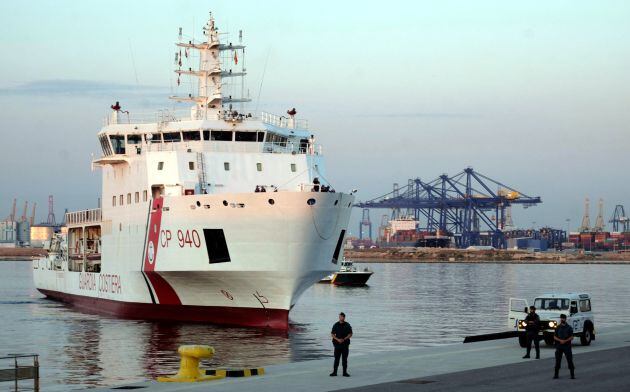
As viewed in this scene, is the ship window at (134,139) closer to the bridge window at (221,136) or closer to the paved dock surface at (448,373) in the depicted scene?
the bridge window at (221,136)

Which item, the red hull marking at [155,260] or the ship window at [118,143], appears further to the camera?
the ship window at [118,143]

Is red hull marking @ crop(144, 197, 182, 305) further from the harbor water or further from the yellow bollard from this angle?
the yellow bollard

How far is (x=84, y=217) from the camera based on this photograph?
197 feet

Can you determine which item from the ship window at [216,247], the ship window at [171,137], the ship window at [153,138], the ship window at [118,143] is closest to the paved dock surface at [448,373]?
the ship window at [216,247]

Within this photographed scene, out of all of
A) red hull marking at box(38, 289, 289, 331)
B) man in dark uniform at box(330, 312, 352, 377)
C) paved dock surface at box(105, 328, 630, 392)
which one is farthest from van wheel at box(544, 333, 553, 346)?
red hull marking at box(38, 289, 289, 331)

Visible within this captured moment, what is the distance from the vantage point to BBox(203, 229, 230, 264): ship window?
41438 mm

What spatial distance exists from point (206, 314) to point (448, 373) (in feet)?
68.2

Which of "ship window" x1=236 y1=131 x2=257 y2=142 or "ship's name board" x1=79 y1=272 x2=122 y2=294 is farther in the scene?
"ship's name board" x1=79 y1=272 x2=122 y2=294

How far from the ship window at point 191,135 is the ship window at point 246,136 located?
1881 millimetres

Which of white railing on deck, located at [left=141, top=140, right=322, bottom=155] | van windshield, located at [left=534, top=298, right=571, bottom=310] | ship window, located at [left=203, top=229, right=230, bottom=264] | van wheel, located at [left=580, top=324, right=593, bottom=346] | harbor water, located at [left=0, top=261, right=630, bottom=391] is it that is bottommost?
harbor water, located at [left=0, top=261, right=630, bottom=391]

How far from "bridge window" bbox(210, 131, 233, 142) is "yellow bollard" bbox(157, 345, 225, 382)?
902 inches

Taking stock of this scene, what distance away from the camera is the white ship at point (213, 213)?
4100 cm

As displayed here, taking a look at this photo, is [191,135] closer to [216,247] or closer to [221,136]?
[221,136]

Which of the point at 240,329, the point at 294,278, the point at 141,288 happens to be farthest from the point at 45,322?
the point at 294,278
